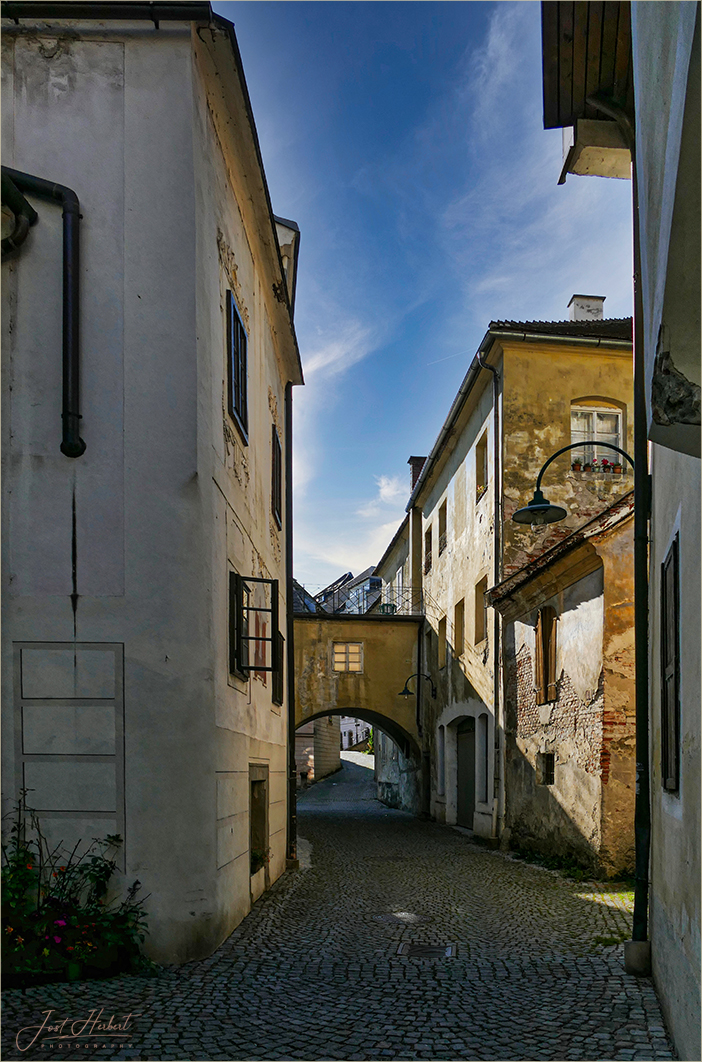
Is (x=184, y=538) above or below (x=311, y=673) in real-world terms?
above

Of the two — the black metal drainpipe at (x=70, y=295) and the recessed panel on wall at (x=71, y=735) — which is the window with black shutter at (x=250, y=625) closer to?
the recessed panel on wall at (x=71, y=735)

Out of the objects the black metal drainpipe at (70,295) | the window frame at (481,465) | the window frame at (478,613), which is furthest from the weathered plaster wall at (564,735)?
the black metal drainpipe at (70,295)

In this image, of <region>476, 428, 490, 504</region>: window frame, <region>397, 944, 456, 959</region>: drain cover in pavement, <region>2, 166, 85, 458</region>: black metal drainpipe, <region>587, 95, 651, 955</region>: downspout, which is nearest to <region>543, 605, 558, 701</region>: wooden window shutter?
<region>476, 428, 490, 504</region>: window frame

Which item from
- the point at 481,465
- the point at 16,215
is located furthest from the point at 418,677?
the point at 16,215

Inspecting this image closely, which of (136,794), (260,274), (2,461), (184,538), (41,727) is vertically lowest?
(136,794)

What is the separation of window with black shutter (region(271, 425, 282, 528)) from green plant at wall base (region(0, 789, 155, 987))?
6852 mm

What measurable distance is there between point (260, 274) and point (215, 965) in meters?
8.19

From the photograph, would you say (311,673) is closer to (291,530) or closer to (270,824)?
(291,530)

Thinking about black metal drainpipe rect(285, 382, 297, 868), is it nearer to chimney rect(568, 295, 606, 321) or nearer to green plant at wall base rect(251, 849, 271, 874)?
green plant at wall base rect(251, 849, 271, 874)

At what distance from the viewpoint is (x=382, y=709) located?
23.9 meters

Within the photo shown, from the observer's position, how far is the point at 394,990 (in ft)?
19.6

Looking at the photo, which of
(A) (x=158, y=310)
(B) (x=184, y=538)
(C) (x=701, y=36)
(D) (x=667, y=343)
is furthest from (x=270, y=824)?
(C) (x=701, y=36)

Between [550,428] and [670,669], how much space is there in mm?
11826

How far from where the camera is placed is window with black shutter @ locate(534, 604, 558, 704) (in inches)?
532
